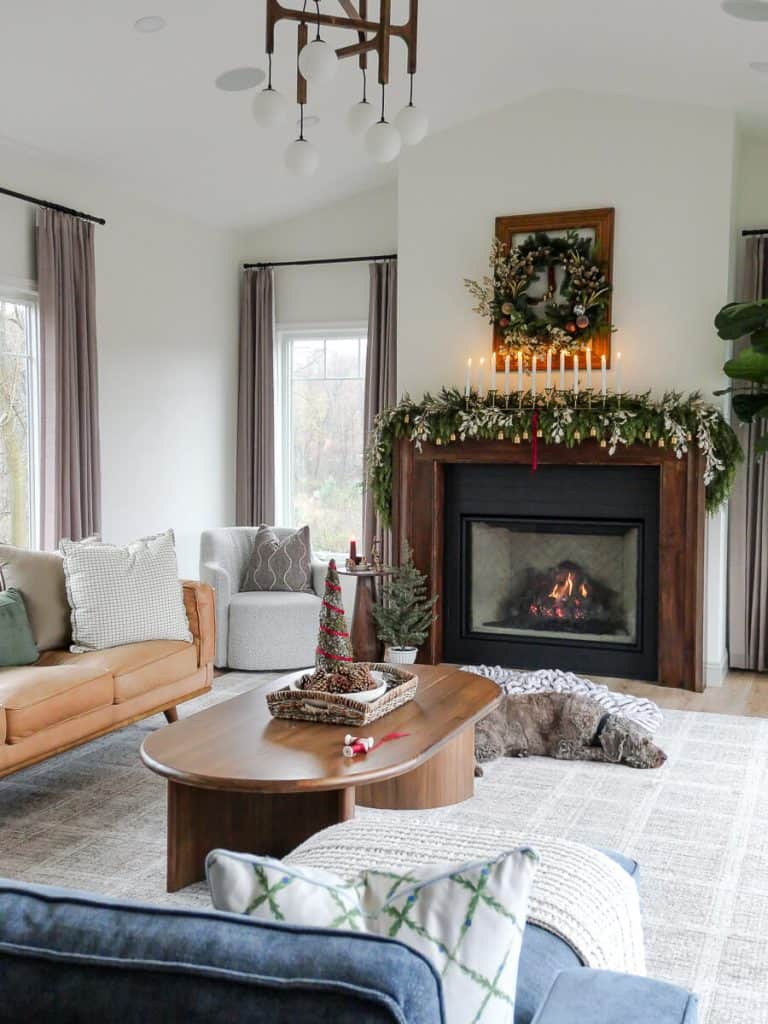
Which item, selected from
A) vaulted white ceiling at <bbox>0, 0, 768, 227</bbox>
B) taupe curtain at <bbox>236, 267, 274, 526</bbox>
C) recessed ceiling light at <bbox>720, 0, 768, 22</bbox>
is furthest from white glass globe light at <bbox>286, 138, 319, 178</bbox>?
taupe curtain at <bbox>236, 267, 274, 526</bbox>

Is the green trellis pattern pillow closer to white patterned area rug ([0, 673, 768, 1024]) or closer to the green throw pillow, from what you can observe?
white patterned area rug ([0, 673, 768, 1024])

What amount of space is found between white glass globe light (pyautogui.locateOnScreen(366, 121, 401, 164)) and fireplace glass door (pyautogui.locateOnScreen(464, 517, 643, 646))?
312 centimetres

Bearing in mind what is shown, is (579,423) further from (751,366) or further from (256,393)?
(256,393)

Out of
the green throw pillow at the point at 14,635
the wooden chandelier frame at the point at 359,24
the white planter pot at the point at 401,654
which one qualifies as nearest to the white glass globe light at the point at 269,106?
the wooden chandelier frame at the point at 359,24

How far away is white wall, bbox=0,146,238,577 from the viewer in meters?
5.84

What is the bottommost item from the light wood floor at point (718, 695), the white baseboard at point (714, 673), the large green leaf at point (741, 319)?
the light wood floor at point (718, 695)

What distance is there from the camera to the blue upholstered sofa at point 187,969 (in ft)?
3.19

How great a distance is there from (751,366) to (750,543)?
1277mm

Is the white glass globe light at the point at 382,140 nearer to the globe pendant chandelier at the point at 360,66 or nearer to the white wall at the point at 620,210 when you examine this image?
the globe pendant chandelier at the point at 360,66

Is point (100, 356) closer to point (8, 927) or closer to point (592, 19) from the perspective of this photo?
point (592, 19)

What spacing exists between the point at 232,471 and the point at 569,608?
2737 mm

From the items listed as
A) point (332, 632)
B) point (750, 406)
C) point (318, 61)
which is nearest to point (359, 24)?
point (318, 61)

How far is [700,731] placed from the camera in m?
4.89

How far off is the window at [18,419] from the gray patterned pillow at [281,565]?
51.8 inches
